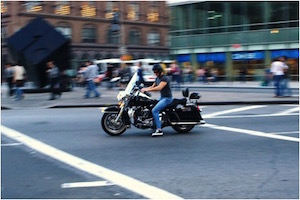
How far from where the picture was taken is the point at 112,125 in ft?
33.2

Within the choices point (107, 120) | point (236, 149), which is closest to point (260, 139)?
point (236, 149)

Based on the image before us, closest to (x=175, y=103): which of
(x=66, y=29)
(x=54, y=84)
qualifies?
(x=54, y=84)

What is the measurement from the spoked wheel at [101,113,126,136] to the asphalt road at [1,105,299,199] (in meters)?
0.17

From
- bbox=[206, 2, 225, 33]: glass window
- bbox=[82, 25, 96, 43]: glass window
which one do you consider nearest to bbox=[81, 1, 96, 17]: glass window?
bbox=[82, 25, 96, 43]: glass window

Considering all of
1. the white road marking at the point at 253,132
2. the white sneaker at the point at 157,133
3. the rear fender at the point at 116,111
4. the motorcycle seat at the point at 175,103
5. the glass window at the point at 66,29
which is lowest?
the white road marking at the point at 253,132

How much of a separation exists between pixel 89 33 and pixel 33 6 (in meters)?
9.20

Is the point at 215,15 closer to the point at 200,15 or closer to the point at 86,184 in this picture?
the point at 200,15

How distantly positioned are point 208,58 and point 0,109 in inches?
1152

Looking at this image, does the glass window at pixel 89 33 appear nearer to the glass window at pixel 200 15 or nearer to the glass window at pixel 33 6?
the glass window at pixel 33 6

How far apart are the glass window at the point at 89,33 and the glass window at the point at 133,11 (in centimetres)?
636

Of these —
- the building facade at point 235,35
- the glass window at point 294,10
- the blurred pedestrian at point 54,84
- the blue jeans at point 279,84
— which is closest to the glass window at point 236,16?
the building facade at point 235,35

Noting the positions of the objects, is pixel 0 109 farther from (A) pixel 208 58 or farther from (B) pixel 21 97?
(A) pixel 208 58

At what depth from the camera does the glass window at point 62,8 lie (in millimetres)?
57719

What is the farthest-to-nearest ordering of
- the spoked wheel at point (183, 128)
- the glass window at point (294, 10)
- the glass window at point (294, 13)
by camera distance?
the glass window at point (294, 10), the glass window at point (294, 13), the spoked wheel at point (183, 128)
